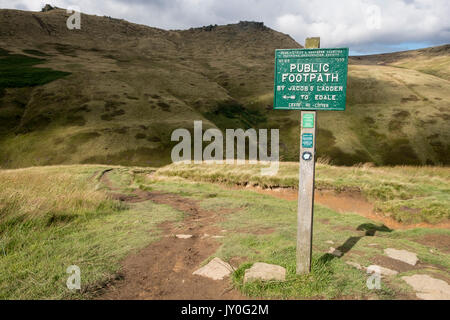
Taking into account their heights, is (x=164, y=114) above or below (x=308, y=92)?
above

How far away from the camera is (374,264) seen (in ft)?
23.0

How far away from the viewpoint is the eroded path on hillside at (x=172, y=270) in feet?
19.4

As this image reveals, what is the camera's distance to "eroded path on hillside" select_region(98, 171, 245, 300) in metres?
5.90

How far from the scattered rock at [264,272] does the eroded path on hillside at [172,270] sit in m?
0.48

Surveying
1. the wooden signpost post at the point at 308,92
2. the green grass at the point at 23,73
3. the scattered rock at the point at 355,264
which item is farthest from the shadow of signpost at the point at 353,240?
the green grass at the point at 23,73

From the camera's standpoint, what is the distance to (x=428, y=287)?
233 inches

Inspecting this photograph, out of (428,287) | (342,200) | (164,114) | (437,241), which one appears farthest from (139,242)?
(164,114)

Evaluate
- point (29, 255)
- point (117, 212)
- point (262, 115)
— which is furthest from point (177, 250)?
point (262, 115)

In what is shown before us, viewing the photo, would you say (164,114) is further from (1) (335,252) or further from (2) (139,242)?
(1) (335,252)

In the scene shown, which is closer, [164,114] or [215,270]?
[215,270]

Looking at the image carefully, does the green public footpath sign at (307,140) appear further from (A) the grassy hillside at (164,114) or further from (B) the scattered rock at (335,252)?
(A) the grassy hillside at (164,114)

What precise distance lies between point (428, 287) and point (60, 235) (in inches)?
350

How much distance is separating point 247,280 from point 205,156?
5352 cm
